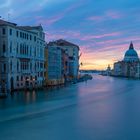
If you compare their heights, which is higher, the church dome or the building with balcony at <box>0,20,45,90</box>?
the church dome

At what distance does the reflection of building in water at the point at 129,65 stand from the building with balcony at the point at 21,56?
8494 centimetres

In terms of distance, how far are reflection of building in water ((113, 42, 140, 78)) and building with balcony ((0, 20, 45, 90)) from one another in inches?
3344

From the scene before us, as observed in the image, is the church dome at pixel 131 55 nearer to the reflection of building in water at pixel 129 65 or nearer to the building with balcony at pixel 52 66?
the reflection of building in water at pixel 129 65

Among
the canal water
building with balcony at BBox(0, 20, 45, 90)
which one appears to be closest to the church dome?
building with balcony at BBox(0, 20, 45, 90)

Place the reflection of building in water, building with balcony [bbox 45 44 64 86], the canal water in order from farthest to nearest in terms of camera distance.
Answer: the reflection of building in water → building with balcony [bbox 45 44 64 86] → the canal water

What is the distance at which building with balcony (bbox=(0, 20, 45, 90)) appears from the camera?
3572 cm

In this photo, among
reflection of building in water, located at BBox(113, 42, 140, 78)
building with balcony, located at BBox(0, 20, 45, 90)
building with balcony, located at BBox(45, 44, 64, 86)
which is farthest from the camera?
reflection of building in water, located at BBox(113, 42, 140, 78)

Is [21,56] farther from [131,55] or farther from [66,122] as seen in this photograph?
[131,55]

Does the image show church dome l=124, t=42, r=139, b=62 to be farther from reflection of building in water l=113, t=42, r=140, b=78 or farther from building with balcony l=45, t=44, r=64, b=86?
building with balcony l=45, t=44, r=64, b=86

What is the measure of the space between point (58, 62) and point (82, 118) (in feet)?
111

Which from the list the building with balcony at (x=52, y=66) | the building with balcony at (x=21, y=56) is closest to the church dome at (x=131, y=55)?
the building with balcony at (x=52, y=66)

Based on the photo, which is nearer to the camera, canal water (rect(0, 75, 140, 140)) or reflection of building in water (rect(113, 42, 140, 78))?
canal water (rect(0, 75, 140, 140))

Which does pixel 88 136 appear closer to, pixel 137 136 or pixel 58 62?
pixel 137 136

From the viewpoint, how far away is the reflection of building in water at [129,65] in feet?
424
